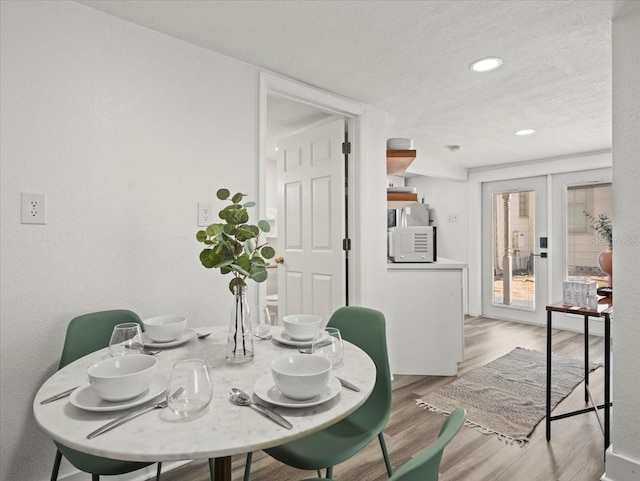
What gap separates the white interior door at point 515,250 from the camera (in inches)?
→ 205

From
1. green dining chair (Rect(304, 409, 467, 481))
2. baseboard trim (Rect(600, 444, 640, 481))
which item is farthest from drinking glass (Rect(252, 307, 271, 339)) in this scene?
baseboard trim (Rect(600, 444, 640, 481))

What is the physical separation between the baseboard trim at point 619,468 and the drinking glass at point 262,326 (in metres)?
1.74

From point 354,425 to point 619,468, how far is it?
1.34 meters

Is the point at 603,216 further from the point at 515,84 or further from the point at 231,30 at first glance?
the point at 231,30

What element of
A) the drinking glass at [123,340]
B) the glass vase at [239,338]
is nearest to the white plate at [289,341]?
the glass vase at [239,338]

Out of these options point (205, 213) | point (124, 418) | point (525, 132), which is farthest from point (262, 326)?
point (525, 132)

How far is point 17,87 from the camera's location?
5.32 ft

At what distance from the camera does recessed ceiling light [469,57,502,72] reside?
2.29 metres

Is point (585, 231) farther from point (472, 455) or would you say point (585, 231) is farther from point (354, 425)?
point (354, 425)

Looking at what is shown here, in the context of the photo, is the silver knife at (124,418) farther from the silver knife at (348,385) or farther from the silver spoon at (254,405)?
the silver knife at (348,385)

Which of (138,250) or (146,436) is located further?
(138,250)

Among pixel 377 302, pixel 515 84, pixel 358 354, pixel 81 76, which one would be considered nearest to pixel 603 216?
pixel 515 84

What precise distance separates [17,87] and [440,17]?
192 centimetres

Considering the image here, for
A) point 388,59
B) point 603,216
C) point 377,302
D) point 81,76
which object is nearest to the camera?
point 81,76
